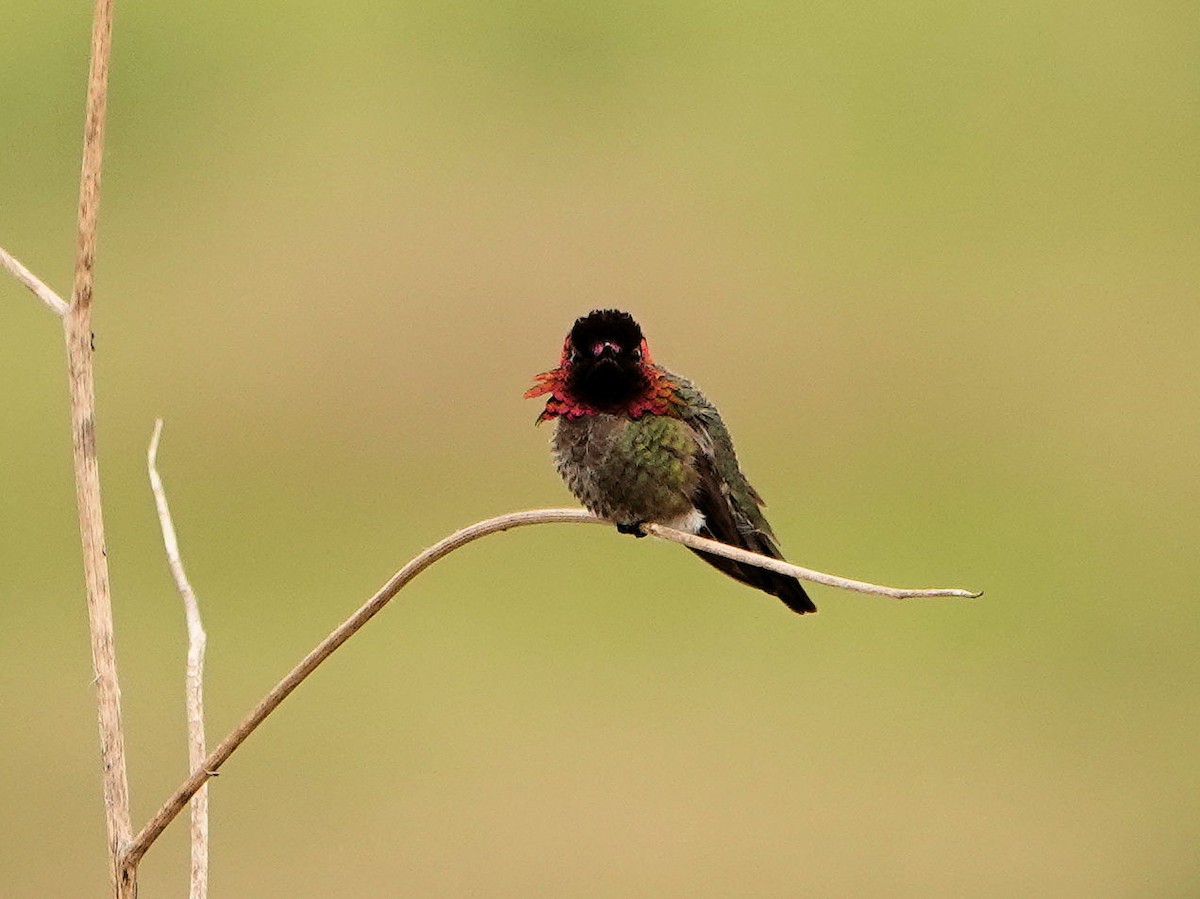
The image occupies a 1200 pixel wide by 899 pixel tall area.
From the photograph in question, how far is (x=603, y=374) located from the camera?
2369 millimetres

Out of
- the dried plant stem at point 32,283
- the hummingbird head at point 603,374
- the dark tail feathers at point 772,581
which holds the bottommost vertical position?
→ the dark tail feathers at point 772,581

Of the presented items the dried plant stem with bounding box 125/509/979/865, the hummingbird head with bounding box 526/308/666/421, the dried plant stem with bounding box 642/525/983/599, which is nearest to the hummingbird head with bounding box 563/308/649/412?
the hummingbird head with bounding box 526/308/666/421

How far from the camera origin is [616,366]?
234cm

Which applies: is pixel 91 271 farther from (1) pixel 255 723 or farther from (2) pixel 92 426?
(1) pixel 255 723

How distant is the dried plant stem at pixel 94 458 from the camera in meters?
1.26

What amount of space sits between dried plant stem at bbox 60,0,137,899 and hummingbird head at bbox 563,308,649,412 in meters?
1.02

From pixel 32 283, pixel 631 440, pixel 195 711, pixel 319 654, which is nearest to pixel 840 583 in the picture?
pixel 319 654

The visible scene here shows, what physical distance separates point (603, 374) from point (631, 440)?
0.46 ft

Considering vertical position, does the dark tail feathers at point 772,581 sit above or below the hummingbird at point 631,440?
below

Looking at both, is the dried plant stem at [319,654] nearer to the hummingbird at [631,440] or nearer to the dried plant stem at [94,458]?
the dried plant stem at [94,458]

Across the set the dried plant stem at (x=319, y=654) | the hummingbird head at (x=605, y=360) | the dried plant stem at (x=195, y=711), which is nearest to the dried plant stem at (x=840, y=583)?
the dried plant stem at (x=319, y=654)

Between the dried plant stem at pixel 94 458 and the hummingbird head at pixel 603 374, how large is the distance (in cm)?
102

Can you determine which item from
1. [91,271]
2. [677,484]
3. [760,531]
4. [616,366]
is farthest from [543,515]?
[760,531]

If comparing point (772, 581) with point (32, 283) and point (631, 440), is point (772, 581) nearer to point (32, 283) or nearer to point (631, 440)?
point (631, 440)
